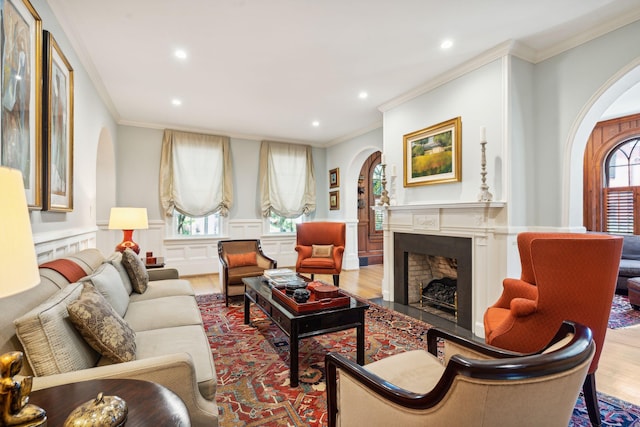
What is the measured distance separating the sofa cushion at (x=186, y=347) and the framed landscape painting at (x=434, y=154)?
112 inches

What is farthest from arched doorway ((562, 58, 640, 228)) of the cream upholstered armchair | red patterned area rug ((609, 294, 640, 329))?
the cream upholstered armchair

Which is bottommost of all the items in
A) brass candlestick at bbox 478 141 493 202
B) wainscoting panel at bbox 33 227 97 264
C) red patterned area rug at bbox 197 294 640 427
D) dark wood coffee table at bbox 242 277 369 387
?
red patterned area rug at bbox 197 294 640 427

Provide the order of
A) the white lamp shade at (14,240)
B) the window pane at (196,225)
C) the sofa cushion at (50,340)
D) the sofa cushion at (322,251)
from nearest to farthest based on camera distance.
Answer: the white lamp shade at (14,240), the sofa cushion at (50,340), the sofa cushion at (322,251), the window pane at (196,225)

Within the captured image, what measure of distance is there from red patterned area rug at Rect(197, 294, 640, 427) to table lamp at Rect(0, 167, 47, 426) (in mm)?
1199

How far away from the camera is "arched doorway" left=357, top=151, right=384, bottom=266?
23.1 ft

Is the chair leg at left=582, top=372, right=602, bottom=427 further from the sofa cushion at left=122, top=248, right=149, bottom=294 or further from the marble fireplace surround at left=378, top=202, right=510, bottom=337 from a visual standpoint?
the sofa cushion at left=122, top=248, right=149, bottom=294

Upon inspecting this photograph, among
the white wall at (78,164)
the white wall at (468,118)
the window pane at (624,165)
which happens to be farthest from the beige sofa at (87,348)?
the window pane at (624,165)

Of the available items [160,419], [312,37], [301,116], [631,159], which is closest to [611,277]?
[160,419]

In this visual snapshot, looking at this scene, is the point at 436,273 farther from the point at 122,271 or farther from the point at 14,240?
the point at 14,240

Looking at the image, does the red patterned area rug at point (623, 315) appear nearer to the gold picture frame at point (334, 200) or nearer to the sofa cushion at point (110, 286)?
the gold picture frame at point (334, 200)

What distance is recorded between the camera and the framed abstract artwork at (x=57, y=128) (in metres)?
2.03

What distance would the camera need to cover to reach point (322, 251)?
472 centimetres

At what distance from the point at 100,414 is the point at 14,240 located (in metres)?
0.45

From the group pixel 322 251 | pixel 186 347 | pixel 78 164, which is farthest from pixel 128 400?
pixel 322 251
